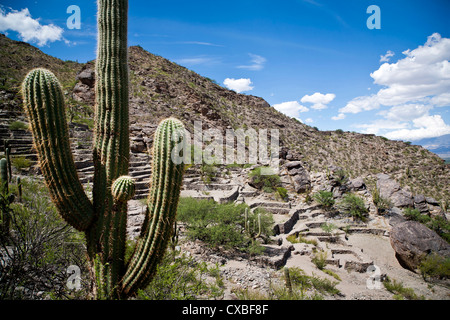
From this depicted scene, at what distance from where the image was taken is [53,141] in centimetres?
278

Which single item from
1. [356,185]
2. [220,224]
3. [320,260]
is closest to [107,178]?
[220,224]

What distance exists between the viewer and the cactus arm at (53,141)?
2717 mm

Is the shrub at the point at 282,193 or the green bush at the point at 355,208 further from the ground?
the shrub at the point at 282,193

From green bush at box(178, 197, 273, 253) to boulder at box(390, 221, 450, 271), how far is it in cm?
580

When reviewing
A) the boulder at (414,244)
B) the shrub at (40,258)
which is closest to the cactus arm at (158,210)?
the shrub at (40,258)

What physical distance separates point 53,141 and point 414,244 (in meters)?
13.3

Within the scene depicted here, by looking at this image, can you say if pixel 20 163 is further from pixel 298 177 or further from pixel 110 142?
pixel 298 177

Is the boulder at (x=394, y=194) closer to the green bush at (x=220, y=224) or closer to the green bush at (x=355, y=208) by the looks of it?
the green bush at (x=355, y=208)

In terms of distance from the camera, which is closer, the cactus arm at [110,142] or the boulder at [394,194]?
the cactus arm at [110,142]

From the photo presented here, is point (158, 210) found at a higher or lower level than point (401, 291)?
higher

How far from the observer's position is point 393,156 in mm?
32531

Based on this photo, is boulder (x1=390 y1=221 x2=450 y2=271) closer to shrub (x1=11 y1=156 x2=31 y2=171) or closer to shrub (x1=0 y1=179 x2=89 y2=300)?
shrub (x1=0 y1=179 x2=89 y2=300)

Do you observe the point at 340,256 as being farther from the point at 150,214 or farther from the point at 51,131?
the point at 51,131
